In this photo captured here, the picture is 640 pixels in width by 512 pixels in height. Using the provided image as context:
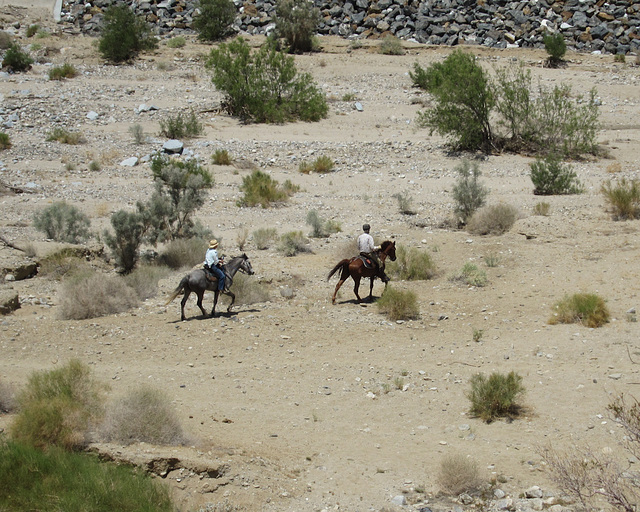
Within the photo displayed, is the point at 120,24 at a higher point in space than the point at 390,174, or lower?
higher

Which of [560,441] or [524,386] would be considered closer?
[560,441]

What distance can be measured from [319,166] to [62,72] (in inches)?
691

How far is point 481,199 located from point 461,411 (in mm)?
10419

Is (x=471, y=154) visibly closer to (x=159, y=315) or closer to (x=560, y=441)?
(x=159, y=315)

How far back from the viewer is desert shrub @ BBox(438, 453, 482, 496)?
24.6 feet

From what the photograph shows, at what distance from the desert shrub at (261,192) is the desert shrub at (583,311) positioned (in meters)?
11.2

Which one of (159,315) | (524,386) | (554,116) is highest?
(554,116)

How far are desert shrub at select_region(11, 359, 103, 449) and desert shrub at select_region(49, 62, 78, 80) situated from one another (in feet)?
98.5

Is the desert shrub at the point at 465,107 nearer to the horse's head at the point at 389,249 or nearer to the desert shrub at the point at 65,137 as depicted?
the desert shrub at the point at 65,137

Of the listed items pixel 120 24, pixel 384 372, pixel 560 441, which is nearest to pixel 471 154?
pixel 384 372

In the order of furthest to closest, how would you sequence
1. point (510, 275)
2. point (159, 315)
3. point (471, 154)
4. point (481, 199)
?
1. point (471, 154)
2. point (481, 199)
3. point (510, 275)
4. point (159, 315)

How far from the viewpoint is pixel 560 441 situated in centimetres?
855

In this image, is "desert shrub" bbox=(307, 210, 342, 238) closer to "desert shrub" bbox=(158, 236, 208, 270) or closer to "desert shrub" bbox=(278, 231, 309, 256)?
"desert shrub" bbox=(278, 231, 309, 256)

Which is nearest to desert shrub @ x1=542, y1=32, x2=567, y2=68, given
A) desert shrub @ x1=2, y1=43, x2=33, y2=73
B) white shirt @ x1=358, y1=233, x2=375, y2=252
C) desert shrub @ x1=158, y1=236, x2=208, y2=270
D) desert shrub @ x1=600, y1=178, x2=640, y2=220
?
desert shrub @ x1=600, y1=178, x2=640, y2=220
